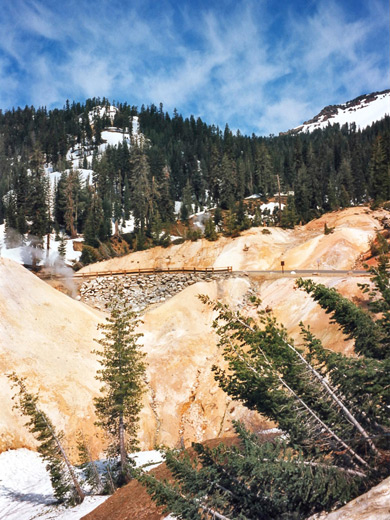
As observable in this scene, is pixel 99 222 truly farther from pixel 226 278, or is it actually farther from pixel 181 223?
pixel 226 278

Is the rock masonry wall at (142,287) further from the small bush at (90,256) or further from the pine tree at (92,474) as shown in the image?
the pine tree at (92,474)

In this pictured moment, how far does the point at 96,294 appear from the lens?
4253 centimetres

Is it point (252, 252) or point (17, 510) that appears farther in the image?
point (252, 252)

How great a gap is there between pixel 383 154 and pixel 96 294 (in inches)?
2779

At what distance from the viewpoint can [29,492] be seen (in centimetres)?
1900

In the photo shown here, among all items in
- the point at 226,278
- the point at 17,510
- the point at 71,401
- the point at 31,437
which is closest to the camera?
the point at 17,510

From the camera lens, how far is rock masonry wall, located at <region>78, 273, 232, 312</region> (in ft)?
135

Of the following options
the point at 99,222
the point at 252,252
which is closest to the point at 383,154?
the point at 252,252

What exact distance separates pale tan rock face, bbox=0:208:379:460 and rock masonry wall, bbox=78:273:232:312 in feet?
9.22

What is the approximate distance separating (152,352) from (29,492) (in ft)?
46.8

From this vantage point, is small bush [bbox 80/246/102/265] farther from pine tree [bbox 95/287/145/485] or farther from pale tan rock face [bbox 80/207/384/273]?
pine tree [bbox 95/287/145/485]

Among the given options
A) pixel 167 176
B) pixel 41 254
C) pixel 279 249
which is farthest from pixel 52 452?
pixel 167 176

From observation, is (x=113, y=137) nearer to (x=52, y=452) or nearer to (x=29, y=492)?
(x=29, y=492)

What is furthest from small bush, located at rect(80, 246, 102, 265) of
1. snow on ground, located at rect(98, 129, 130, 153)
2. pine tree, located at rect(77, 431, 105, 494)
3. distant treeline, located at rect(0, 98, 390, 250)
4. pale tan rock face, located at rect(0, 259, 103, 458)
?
snow on ground, located at rect(98, 129, 130, 153)
